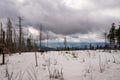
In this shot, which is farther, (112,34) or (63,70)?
(112,34)

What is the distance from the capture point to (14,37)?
146ft

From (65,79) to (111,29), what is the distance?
48.7 m

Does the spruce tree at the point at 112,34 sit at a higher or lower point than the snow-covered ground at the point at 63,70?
higher

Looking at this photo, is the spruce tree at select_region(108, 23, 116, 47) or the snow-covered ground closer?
the snow-covered ground

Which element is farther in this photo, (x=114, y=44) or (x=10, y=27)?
(x=114, y=44)

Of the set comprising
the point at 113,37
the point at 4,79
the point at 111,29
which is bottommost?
the point at 4,79

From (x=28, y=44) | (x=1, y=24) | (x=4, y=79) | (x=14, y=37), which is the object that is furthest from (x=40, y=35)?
(x=4, y=79)

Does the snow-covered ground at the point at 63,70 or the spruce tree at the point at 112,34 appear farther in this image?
the spruce tree at the point at 112,34

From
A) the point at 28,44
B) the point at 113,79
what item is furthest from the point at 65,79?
the point at 28,44

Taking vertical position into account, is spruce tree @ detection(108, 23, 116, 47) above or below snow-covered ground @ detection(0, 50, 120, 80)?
above

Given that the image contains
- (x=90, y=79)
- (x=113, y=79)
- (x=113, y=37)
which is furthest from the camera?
(x=113, y=37)

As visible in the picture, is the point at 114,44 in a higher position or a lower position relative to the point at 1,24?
lower

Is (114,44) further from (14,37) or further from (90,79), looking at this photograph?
(90,79)

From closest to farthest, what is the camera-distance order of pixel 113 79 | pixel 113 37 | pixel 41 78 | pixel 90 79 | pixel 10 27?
1. pixel 113 79
2. pixel 90 79
3. pixel 41 78
4. pixel 10 27
5. pixel 113 37
